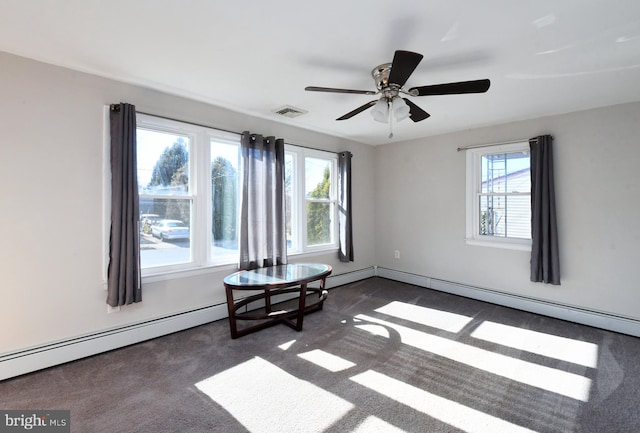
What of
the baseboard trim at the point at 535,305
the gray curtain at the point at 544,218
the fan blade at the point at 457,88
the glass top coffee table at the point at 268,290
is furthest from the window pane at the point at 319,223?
the gray curtain at the point at 544,218

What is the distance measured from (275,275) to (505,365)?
2.25 m

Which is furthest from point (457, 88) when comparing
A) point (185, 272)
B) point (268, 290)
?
Result: point (185, 272)

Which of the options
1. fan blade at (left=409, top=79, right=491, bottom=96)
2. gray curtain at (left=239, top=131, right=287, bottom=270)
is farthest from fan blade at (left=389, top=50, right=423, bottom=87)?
gray curtain at (left=239, top=131, right=287, bottom=270)

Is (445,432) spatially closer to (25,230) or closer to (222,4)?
(222,4)

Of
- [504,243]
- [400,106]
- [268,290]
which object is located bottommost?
[268,290]

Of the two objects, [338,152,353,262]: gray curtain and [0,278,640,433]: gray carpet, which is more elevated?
[338,152,353,262]: gray curtain

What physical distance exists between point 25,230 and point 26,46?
4.46 ft

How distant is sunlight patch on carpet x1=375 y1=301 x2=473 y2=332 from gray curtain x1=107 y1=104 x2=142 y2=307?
2742mm

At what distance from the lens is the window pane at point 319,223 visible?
451cm

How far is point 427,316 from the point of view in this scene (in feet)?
11.5

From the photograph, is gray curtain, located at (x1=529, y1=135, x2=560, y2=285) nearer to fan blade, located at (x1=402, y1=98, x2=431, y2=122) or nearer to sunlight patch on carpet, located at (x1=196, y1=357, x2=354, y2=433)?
fan blade, located at (x1=402, y1=98, x2=431, y2=122)

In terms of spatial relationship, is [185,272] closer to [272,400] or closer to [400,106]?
[272,400]

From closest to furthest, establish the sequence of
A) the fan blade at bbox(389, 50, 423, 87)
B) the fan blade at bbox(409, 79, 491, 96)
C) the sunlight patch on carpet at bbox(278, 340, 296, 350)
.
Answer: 1. the fan blade at bbox(389, 50, 423, 87)
2. the fan blade at bbox(409, 79, 491, 96)
3. the sunlight patch on carpet at bbox(278, 340, 296, 350)

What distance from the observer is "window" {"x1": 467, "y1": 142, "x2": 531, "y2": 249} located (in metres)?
3.86
